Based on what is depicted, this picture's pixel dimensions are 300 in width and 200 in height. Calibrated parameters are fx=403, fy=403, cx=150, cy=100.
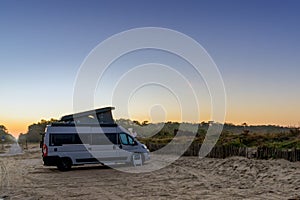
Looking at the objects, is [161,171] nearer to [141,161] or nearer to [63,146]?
[141,161]

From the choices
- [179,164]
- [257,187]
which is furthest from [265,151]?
[257,187]

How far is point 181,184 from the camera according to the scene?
555 inches

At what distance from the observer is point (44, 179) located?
55.7 ft

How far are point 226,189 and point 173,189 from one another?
169 centimetres

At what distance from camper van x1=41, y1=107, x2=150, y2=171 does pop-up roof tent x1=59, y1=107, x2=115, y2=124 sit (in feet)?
0.41

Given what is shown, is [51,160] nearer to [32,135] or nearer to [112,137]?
[112,137]

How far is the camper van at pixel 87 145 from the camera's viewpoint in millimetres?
20219

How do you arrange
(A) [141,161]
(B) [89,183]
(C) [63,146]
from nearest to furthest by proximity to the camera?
1. (B) [89,183]
2. (C) [63,146]
3. (A) [141,161]

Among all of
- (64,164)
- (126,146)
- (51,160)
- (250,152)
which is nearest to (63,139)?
(51,160)

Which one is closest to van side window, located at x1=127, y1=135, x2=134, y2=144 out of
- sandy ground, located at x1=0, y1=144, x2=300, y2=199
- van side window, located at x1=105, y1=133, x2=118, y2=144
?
van side window, located at x1=105, y1=133, x2=118, y2=144

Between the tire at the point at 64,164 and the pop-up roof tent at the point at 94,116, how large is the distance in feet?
8.17

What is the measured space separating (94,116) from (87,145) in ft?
8.54

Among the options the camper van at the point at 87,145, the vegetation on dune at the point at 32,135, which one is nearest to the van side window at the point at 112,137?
the camper van at the point at 87,145

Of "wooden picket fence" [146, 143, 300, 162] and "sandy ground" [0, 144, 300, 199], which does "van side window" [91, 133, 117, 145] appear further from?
"wooden picket fence" [146, 143, 300, 162]
